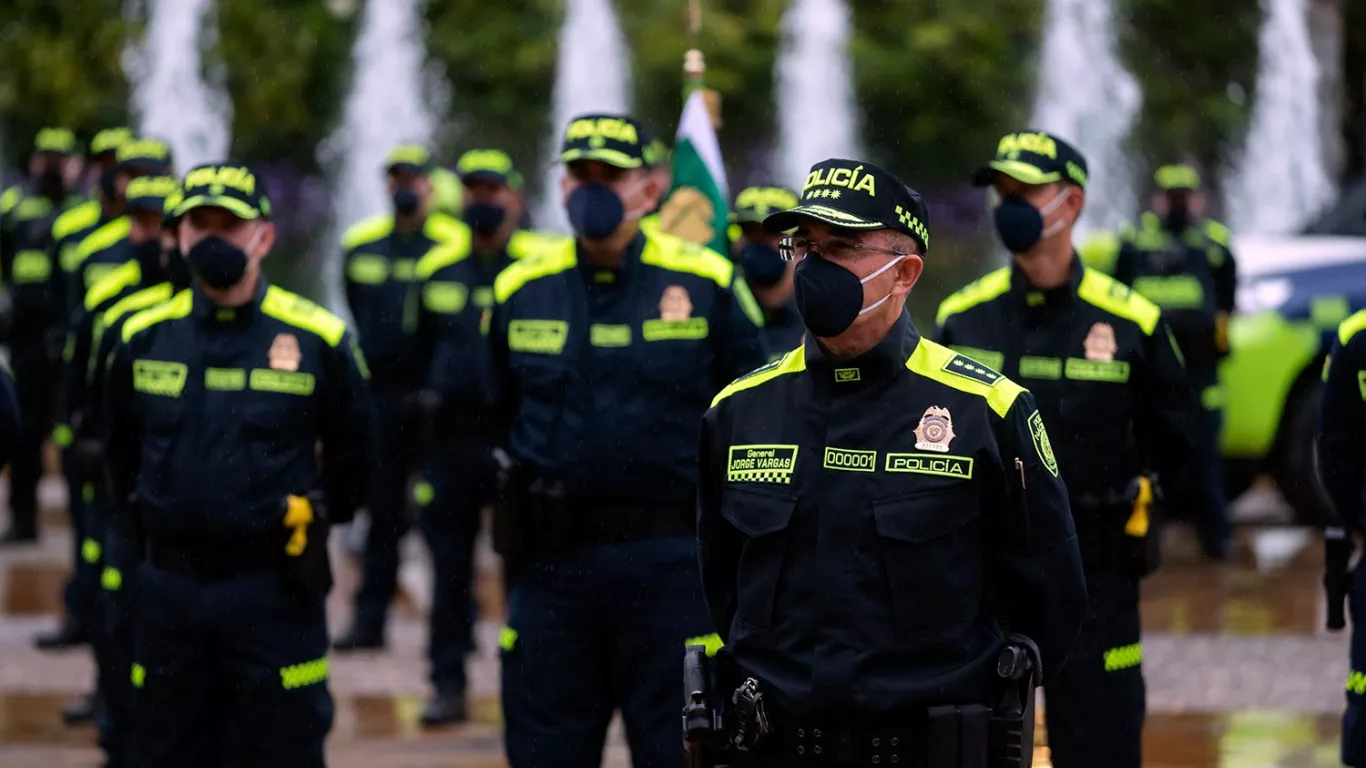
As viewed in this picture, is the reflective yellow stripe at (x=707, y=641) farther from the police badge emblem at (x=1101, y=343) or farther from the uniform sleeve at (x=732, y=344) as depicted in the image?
the police badge emblem at (x=1101, y=343)

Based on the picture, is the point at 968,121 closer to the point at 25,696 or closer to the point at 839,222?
the point at 25,696

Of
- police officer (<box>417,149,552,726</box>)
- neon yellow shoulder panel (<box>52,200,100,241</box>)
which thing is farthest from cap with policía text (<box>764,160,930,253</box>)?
neon yellow shoulder panel (<box>52,200,100,241</box>)

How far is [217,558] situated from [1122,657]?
2531 millimetres

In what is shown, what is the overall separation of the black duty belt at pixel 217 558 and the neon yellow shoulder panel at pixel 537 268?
3.19 feet

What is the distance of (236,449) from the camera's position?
20.6 feet

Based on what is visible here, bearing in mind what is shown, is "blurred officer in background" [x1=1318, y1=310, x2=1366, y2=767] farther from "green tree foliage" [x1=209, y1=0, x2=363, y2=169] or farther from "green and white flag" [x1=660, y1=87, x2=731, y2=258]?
"green tree foliage" [x1=209, y1=0, x2=363, y2=169]

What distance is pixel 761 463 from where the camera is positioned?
455 cm

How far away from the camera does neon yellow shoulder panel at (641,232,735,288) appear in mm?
6430

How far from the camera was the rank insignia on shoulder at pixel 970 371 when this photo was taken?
14.8ft

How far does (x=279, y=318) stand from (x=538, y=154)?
22302mm

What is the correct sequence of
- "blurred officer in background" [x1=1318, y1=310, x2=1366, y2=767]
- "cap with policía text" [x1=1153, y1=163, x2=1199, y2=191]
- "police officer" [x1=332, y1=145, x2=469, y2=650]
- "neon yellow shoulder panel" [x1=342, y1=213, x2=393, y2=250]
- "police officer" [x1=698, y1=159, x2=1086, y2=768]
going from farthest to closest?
"cap with policía text" [x1=1153, y1=163, x2=1199, y2=191] → "neon yellow shoulder panel" [x1=342, y1=213, x2=393, y2=250] → "police officer" [x1=332, y1=145, x2=469, y2=650] → "blurred officer in background" [x1=1318, y1=310, x2=1366, y2=767] → "police officer" [x1=698, y1=159, x2=1086, y2=768]

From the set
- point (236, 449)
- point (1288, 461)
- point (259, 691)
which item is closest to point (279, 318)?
point (236, 449)

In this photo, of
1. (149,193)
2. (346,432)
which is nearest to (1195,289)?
(149,193)

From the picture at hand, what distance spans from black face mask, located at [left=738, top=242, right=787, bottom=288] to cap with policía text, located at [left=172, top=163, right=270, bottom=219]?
92.7 inches
